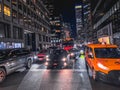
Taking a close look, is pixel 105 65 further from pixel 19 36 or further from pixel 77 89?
pixel 19 36

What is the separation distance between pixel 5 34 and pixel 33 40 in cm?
2446

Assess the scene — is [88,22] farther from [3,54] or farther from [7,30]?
[3,54]

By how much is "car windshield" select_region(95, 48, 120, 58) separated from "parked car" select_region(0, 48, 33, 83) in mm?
5323

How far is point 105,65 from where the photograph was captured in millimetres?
8188

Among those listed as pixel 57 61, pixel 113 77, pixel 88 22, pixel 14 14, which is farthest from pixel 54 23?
pixel 113 77

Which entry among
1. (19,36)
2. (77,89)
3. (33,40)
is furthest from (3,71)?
(33,40)

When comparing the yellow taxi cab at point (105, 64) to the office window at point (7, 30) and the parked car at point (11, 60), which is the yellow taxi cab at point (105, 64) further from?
the office window at point (7, 30)

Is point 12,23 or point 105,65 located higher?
point 12,23

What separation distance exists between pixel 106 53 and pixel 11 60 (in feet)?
19.4

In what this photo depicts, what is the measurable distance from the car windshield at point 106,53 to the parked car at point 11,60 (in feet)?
17.5

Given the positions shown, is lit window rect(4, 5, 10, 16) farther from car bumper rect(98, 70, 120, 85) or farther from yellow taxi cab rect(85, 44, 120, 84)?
car bumper rect(98, 70, 120, 85)

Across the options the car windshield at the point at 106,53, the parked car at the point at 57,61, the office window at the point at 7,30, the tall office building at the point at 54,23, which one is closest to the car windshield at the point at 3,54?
the parked car at the point at 57,61

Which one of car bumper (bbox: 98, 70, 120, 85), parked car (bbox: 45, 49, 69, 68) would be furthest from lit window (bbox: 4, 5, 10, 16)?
car bumper (bbox: 98, 70, 120, 85)

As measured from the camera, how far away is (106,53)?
10.2 metres
